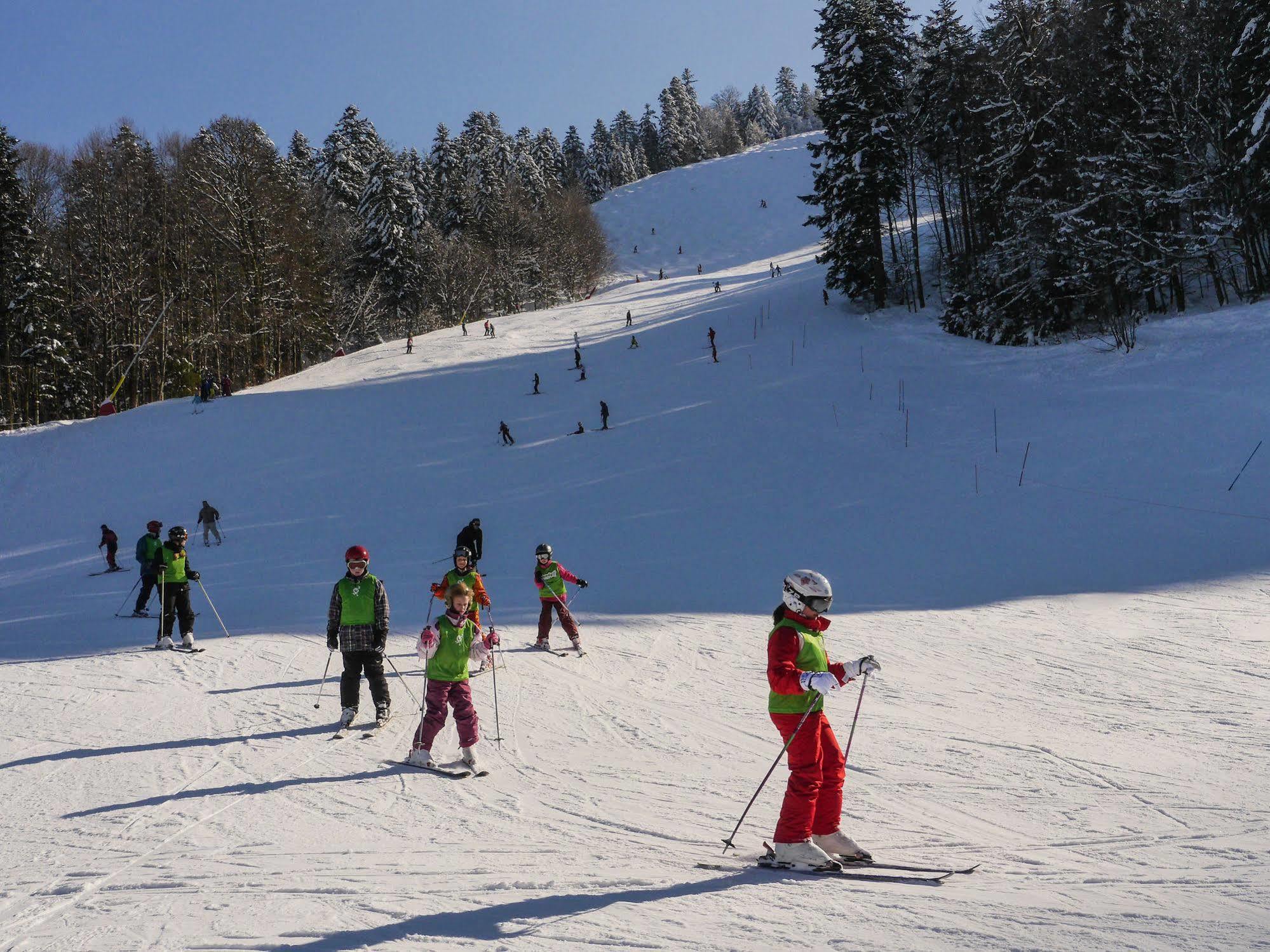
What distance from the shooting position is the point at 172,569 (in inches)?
438

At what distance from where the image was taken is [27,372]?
35.2 metres

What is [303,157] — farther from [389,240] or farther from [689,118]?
[689,118]

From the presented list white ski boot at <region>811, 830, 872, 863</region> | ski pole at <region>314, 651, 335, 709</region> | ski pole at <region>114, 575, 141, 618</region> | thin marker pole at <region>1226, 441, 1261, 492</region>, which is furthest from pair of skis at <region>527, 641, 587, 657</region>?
thin marker pole at <region>1226, 441, 1261, 492</region>

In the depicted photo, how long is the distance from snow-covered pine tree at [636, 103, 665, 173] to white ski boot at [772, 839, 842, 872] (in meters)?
125

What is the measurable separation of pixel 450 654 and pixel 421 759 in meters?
0.91

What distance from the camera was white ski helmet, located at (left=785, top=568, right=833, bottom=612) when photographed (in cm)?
475

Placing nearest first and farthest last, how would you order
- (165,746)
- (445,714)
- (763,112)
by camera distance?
(445,714), (165,746), (763,112)

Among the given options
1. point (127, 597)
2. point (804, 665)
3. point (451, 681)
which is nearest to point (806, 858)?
point (804, 665)

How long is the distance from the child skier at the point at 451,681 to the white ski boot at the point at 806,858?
305cm

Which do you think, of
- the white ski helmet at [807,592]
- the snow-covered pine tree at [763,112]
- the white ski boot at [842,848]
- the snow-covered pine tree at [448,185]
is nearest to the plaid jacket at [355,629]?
the white ski helmet at [807,592]

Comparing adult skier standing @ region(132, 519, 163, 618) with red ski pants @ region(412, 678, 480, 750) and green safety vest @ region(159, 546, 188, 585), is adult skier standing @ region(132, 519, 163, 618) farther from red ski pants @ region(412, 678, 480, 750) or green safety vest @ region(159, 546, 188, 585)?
red ski pants @ region(412, 678, 480, 750)

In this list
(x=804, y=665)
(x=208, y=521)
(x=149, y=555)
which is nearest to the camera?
(x=804, y=665)

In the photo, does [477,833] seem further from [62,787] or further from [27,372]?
[27,372]

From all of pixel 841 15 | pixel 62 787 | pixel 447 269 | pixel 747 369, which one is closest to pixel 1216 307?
pixel 747 369
